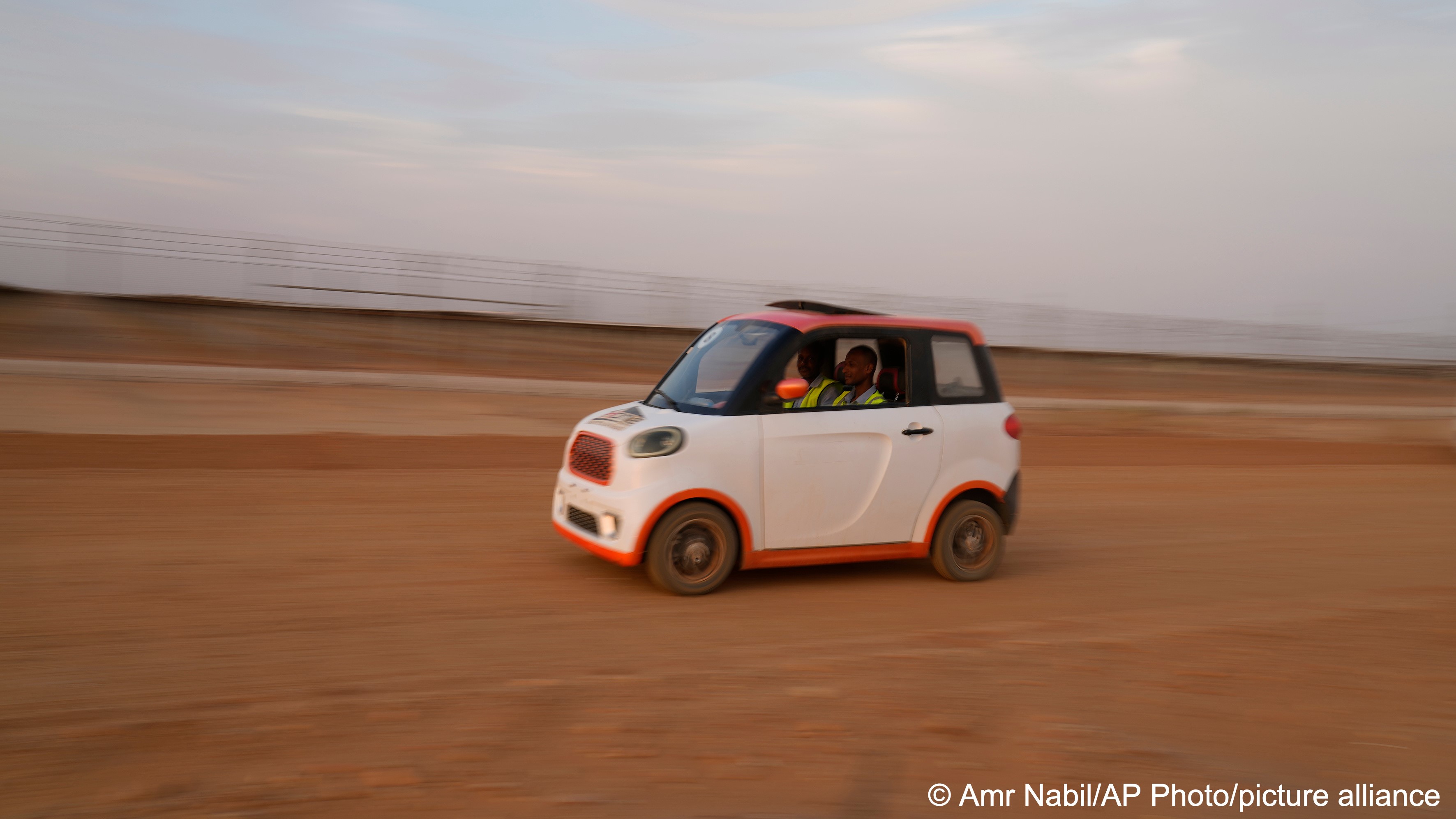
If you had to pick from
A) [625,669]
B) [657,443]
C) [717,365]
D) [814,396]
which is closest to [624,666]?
[625,669]

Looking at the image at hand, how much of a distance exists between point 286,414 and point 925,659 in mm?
12722

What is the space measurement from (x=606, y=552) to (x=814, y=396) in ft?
5.70

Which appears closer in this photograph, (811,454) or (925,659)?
(925,659)

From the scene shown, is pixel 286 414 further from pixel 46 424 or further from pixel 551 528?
pixel 551 528

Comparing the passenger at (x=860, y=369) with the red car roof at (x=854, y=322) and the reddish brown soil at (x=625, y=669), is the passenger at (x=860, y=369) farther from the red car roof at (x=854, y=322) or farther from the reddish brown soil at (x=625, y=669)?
the reddish brown soil at (x=625, y=669)

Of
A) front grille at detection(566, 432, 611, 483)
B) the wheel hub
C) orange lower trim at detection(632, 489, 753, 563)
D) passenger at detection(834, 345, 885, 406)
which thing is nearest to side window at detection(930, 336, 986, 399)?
passenger at detection(834, 345, 885, 406)

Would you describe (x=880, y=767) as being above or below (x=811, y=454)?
below

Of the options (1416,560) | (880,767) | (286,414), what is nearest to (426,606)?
(880,767)

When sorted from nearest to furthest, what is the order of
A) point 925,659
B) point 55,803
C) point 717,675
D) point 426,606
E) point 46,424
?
point 55,803
point 717,675
point 925,659
point 426,606
point 46,424

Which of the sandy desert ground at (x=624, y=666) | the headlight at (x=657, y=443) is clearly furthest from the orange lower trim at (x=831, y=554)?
the headlight at (x=657, y=443)

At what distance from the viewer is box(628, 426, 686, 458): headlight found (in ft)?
20.8

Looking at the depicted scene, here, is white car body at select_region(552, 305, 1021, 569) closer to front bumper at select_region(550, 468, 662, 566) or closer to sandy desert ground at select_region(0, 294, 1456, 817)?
front bumper at select_region(550, 468, 662, 566)

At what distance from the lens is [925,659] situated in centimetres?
552

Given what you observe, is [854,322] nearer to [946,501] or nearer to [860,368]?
[860,368]
